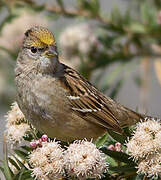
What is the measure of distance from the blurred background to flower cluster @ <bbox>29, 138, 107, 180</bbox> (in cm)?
205

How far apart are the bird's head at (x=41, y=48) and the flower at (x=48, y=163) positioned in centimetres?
128

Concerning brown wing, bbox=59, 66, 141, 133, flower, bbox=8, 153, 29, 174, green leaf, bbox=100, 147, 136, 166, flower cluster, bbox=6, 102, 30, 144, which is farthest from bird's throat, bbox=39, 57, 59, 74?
green leaf, bbox=100, 147, 136, 166

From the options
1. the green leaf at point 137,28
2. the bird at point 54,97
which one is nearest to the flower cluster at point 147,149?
the bird at point 54,97

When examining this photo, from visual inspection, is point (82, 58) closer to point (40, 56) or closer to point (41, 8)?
point (41, 8)

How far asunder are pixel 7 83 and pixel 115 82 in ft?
3.60

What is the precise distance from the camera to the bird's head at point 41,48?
4.37m

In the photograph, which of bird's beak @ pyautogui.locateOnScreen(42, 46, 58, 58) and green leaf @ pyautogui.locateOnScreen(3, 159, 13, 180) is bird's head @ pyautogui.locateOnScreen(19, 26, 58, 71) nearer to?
bird's beak @ pyautogui.locateOnScreen(42, 46, 58, 58)

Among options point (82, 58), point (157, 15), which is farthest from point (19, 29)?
point (157, 15)

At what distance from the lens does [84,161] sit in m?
3.14

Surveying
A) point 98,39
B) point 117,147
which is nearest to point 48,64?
point 117,147

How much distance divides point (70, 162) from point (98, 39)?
106 inches

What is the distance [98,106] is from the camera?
4.77m

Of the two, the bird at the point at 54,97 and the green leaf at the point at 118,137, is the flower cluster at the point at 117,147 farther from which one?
the bird at the point at 54,97

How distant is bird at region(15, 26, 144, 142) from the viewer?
4.35 metres
